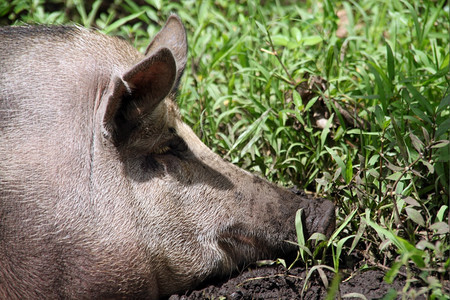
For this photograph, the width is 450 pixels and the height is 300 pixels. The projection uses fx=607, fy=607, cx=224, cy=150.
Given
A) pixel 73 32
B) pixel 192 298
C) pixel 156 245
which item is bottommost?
pixel 192 298

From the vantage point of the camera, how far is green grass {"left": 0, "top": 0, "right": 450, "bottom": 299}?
9.77ft

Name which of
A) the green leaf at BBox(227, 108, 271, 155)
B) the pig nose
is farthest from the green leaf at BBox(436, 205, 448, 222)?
the green leaf at BBox(227, 108, 271, 155)

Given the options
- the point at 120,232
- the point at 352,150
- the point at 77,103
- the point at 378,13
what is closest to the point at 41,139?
the point at 77,103

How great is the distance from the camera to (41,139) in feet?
9.07

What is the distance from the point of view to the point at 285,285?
9.59 feet

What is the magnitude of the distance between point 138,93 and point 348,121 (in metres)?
1.57

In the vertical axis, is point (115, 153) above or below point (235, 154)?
above

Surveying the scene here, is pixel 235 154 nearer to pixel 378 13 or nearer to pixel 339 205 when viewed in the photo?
pixel 339 205

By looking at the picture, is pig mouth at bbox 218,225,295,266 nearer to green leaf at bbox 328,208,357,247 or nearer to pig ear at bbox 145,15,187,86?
green leaf at bbox 328,208,357,247

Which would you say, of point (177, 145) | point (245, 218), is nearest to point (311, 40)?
point (177, 145)

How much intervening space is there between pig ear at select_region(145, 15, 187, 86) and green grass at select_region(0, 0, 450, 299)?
48 centimetres

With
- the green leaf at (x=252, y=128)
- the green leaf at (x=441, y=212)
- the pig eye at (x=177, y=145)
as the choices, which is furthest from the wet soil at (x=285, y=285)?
the green leaf at (x=252, y=128)

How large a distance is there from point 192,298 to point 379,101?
1808 mm

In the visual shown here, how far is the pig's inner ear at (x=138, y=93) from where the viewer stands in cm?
267
